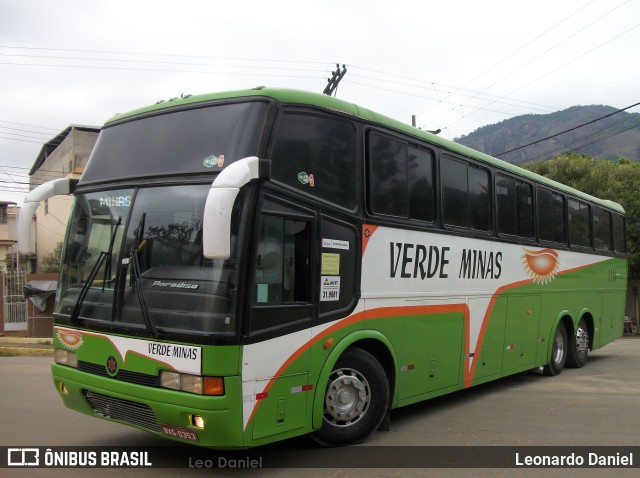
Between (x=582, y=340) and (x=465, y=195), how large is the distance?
5.90 meters

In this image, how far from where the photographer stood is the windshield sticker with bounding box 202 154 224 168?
5137 mm

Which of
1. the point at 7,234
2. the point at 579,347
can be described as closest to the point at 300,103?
the point at 579,347

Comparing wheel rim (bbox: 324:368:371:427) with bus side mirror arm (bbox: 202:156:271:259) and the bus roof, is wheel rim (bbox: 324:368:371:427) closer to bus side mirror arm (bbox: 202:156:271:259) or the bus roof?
bus side mirror arm (bbox: 202:156:271:259)

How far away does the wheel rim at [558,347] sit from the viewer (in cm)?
1129

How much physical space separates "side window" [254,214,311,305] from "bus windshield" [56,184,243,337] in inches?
12.2

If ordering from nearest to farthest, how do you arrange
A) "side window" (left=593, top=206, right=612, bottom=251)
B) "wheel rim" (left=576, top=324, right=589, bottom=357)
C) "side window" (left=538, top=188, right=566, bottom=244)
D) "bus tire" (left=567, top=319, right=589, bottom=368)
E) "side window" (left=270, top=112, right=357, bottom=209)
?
"side window" (left=270, top=112, right=357, bottom=209) → "side window" (left=538, top=188, right=566, bottom=244) → "bus tire" (left=567, top=319, right=589, bottom=368) → "wheel rim" (left=576, top=324, right=589, bottom=357) → "side window" (left=593, top=206, right=612, bottom=251)

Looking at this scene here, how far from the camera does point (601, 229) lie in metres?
13.4

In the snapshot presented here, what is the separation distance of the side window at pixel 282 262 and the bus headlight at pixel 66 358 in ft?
6.55

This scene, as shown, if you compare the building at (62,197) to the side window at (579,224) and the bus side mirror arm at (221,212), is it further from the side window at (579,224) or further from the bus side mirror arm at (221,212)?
the bus side mirror arm at (221,212)

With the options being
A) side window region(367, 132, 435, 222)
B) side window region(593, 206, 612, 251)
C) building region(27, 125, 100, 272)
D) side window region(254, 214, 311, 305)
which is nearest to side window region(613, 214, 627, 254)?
side window region(593, 206, 612, 251)

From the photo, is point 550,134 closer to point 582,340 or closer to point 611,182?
point 611,182

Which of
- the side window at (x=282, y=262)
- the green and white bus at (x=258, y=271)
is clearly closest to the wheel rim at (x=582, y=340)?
the green and white bus at (x=258, y=271)

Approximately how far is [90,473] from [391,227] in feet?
12.5

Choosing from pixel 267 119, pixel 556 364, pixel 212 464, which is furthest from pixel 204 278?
pixel 556 364
